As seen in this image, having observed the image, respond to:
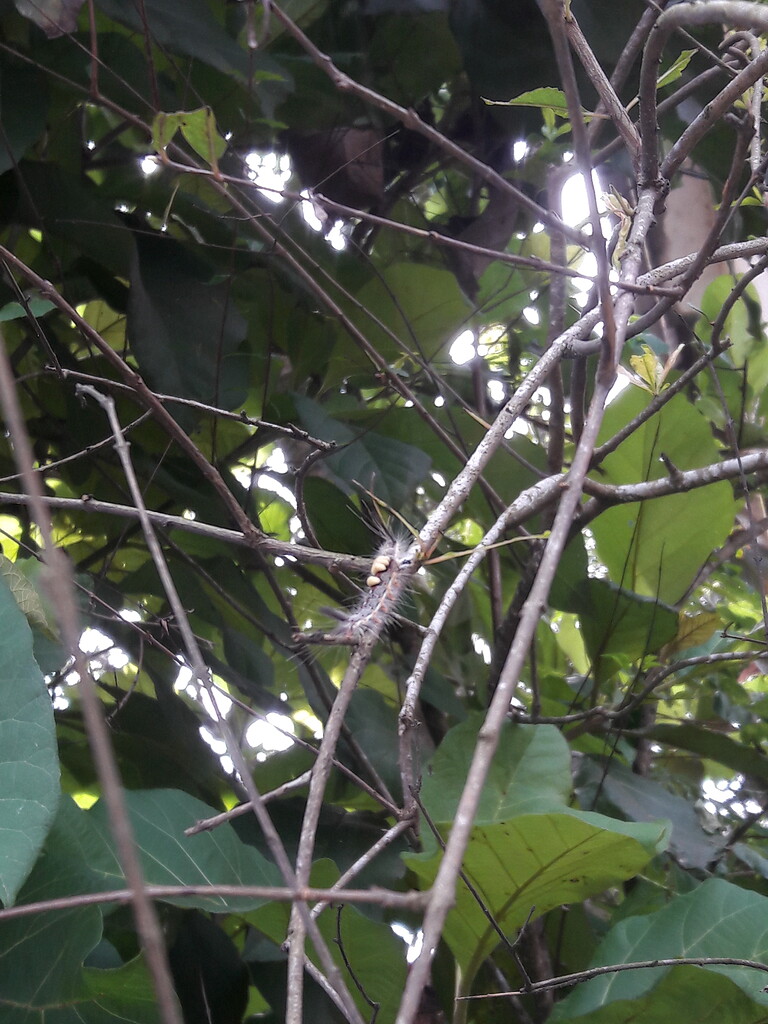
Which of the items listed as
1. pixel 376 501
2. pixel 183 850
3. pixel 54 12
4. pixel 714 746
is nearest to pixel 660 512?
pixel 714 746

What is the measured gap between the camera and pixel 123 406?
817mm

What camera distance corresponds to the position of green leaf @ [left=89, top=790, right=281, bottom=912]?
53 cm

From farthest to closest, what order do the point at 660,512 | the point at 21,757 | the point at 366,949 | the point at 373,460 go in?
the point at 660,512
the point at 373,460
the point at 366,949
the point at 21,757

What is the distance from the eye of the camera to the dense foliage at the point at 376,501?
47 centimetres

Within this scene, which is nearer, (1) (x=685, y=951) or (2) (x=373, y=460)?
(1) (x=685, y=951)

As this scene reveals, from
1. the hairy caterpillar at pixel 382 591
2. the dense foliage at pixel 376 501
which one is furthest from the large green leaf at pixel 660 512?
the hairy caterpillar at pixel 382 591

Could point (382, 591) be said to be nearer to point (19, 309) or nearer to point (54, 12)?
point (19, 309)

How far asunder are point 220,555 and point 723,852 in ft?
1.71

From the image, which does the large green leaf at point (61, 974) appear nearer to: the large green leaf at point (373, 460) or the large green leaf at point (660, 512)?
the large green leaf at point (373, 460)

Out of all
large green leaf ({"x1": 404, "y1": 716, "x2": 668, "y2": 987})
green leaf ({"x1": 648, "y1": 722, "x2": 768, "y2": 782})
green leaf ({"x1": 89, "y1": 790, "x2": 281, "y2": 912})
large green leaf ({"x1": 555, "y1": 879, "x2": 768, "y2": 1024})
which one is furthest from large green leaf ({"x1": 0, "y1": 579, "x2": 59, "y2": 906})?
green leaf ({"x1": 648, "y1": 722, "x2": 768, "y2": 782})

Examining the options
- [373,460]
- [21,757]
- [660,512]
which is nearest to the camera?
[21,757]

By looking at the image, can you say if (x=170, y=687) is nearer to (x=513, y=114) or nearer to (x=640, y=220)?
(x=640, y=220)

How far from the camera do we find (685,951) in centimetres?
54

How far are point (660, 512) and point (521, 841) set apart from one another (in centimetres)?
42
